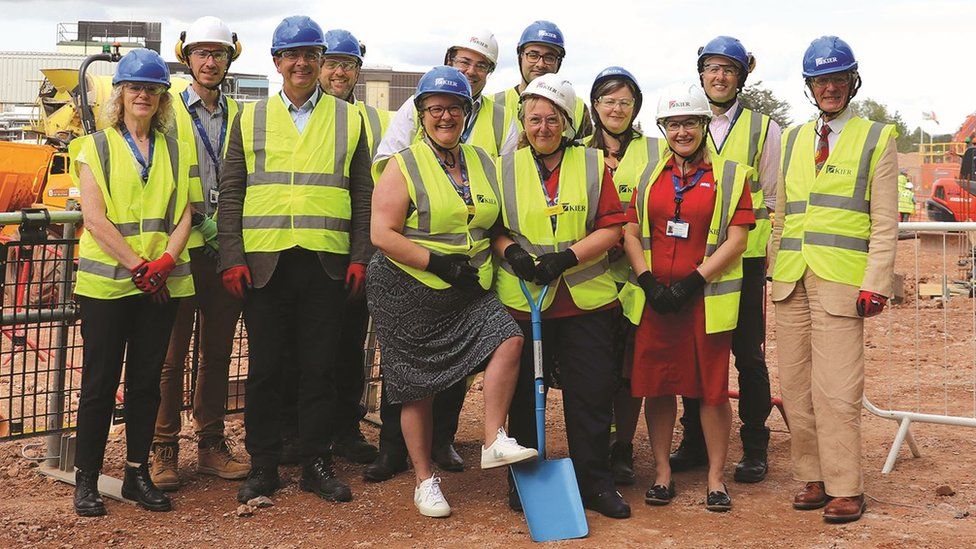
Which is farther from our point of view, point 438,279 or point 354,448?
point 354,448

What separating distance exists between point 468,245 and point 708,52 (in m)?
1.85

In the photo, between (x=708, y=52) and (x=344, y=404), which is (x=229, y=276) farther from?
(x=708, y=52)

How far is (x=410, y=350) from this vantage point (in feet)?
18.7

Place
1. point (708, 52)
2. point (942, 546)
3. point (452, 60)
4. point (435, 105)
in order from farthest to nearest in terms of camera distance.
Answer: point (452, 60) < point (708, 52) < point (435, 105) < point (942, 546)

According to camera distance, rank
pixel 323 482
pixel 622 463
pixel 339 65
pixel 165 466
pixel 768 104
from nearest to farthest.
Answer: pixel 323 482
pixel 165 466
pixel 622 463
pixel 339 65
pixel 768 104

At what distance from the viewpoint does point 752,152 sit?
6.32 m

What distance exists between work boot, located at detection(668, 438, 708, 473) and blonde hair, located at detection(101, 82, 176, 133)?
3409 mm

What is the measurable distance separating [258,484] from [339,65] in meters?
2.66

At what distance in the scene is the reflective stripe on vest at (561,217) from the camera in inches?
222

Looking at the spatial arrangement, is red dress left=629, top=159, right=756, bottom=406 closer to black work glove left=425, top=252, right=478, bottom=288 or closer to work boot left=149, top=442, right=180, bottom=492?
black work glove left=425, top=252, right=478, bottom=288

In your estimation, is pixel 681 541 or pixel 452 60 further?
pixel 452 60

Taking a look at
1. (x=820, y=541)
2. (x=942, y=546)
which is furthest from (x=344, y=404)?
(x=942, y=546)

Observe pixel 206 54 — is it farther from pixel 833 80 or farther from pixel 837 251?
pixel 837 251

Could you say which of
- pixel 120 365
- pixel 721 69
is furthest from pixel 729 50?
pixel 120 365
